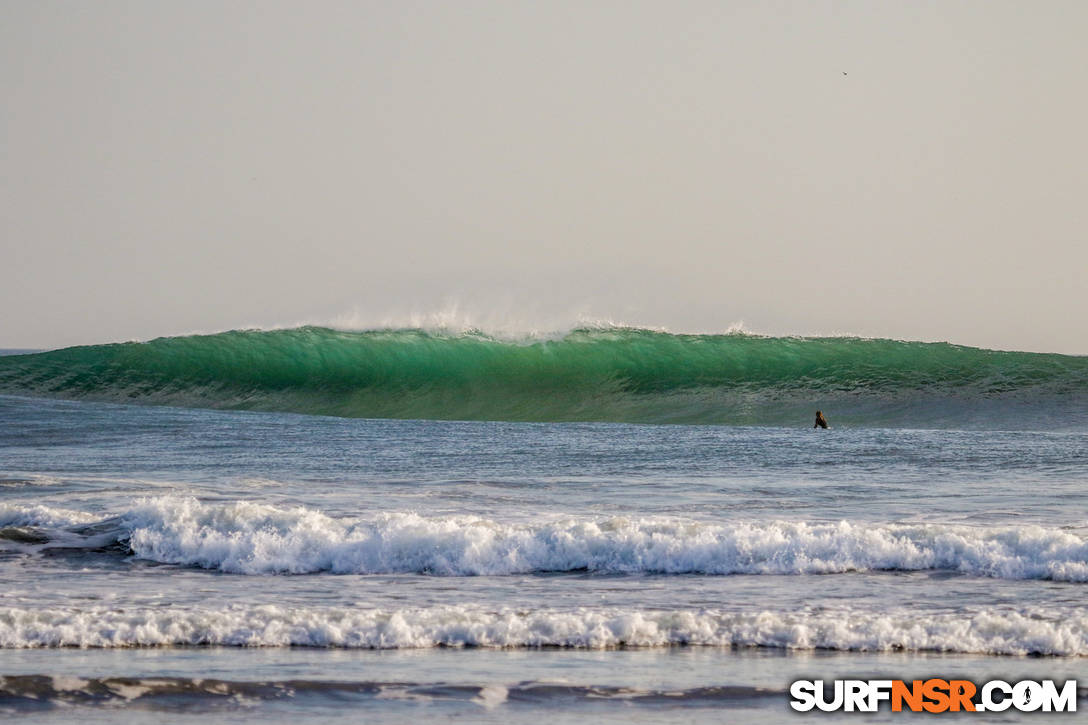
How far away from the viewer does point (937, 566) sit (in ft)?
26.1

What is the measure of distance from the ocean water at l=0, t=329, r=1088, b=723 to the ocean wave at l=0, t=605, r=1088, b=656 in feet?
0.06

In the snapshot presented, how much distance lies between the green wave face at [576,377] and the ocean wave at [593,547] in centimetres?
1407

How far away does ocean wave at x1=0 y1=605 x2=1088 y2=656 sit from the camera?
19.7 ft

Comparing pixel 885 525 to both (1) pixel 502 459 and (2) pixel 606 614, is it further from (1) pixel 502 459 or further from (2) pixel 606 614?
(1) pixel 502 459

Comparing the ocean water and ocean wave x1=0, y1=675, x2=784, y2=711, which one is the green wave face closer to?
the ocean water

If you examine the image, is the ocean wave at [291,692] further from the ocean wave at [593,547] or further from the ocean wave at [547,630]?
the ocean wave at [593,547]

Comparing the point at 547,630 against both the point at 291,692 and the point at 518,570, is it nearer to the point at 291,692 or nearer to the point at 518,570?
the point at 291,692

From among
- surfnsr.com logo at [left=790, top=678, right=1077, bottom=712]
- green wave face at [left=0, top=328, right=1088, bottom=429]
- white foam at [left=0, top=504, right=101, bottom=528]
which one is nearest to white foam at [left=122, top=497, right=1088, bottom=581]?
white foam at [left=0, top=504, right=101, bottom=528]

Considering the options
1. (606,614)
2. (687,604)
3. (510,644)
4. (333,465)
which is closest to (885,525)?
(687,604)

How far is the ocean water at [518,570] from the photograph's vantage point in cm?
526

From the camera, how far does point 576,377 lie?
88.5 ft

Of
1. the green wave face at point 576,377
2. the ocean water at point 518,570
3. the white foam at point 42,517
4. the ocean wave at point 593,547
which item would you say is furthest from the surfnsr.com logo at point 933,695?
the green wave face at point 576,377

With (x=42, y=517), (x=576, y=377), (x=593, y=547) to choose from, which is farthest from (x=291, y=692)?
(x=576, y=377)

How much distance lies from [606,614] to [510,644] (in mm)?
656
